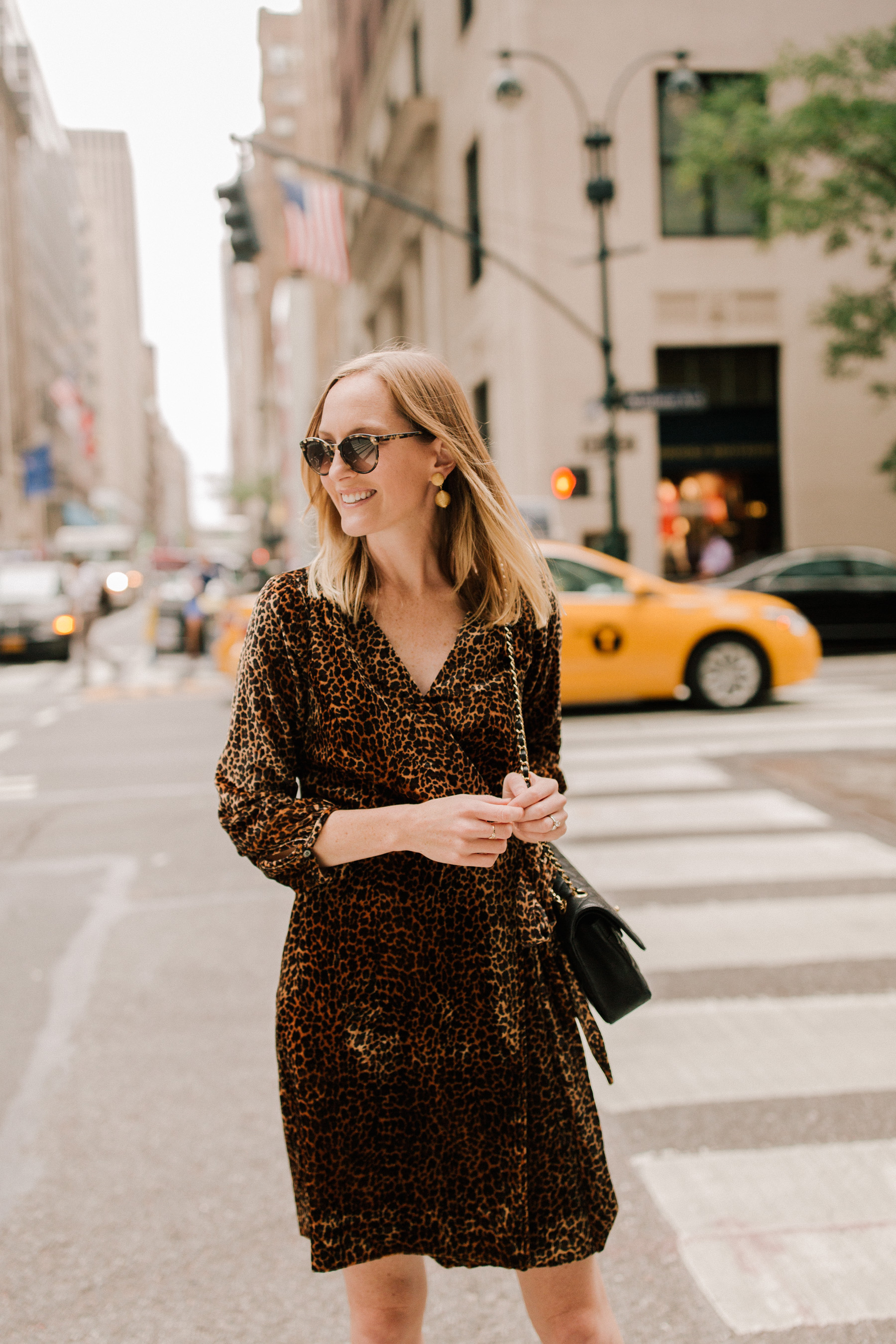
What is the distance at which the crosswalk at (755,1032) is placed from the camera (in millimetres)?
2898

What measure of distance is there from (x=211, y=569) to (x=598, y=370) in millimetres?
8204

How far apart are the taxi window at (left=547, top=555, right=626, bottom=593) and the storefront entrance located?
42.0 feet

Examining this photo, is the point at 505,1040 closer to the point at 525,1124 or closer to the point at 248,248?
the point at 525,1124

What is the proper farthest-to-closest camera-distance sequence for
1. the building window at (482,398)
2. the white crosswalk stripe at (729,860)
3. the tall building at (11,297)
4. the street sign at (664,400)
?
the tall building at (11,297) → the building window at (482,398) → the street sign at (664,400) → the white crosswalk stripe at (729,860)

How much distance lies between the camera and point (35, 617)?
2206 centimetres

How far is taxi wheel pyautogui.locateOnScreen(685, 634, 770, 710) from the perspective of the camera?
12078mm

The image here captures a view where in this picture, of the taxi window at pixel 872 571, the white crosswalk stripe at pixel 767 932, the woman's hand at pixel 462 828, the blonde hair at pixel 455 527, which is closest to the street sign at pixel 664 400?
the taxi window at pixel 872 571

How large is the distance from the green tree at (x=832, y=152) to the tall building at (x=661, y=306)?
3332mm

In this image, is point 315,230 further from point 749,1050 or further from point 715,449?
point 749,1050

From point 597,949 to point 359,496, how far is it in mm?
809

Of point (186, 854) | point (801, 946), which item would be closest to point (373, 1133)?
point (801, 946)

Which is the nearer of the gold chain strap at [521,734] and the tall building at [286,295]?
the gold chain strap at [521,734]

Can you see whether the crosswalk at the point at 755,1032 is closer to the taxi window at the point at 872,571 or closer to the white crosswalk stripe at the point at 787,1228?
the white crosswalk stripe at the point at 787,1228

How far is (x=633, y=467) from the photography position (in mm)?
23812
